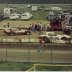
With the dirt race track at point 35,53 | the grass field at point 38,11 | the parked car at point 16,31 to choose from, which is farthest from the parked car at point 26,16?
the dirt race track at point 35,53

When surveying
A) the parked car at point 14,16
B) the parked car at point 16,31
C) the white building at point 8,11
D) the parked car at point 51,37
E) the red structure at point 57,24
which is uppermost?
the white building at point 8,11

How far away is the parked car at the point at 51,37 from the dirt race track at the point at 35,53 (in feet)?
0.59

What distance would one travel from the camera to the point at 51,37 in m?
11.1

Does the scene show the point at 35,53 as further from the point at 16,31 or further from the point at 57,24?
the point at 57,24

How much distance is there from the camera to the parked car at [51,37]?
1115cm

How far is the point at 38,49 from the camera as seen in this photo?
1124 cm

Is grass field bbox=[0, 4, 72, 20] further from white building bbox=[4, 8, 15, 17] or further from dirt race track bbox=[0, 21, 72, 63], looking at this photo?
dirt race track bbox=[0, 21, 72, 63]

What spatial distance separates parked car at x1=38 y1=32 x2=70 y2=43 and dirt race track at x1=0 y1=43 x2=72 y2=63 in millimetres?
180

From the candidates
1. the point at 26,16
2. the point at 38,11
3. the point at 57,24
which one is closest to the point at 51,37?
the point at 57,24

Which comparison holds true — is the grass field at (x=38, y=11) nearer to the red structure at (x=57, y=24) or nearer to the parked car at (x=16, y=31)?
the red structure at (x=57, y=24)

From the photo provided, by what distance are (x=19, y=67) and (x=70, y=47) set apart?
6.37 feet

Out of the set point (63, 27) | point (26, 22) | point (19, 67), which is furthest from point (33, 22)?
point (19, 67)

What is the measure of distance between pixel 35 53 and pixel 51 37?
2.28 feet

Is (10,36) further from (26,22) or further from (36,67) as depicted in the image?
(36,67)
